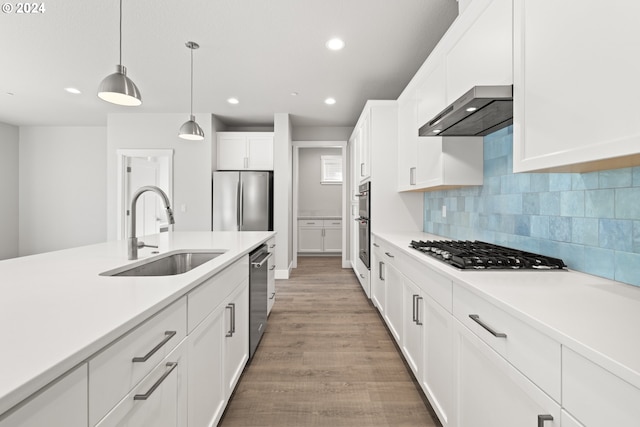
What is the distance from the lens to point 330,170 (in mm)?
7711

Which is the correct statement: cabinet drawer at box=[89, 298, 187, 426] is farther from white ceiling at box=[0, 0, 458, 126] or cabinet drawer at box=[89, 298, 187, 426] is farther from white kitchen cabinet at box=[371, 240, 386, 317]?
white ceiling at box=[0, 0, 458, 126]

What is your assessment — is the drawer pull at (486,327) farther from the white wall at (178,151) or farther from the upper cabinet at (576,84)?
the white wall at (178,151)

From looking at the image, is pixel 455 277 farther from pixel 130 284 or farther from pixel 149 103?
pixel 149 103

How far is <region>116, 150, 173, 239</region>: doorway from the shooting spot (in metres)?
5.23

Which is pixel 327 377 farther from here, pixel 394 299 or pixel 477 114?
pixel 477 114

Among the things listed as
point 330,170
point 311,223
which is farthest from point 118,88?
point 330,170

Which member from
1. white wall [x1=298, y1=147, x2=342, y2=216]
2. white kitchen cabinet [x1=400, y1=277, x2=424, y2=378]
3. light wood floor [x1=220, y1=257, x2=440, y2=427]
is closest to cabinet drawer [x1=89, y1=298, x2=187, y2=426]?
light wood floor [x1=220, y1=257, x2=440, y2=427]

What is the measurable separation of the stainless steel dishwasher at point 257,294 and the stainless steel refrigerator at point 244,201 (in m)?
2.50

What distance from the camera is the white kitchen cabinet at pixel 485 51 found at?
54.1 inches

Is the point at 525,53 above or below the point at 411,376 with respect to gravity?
above

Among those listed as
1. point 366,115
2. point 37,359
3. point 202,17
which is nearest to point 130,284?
point 37,359

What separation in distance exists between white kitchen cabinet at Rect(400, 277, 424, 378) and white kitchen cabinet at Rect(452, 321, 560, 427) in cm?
47

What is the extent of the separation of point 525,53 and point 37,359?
175 centimetres

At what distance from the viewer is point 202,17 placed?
8.36 ft
